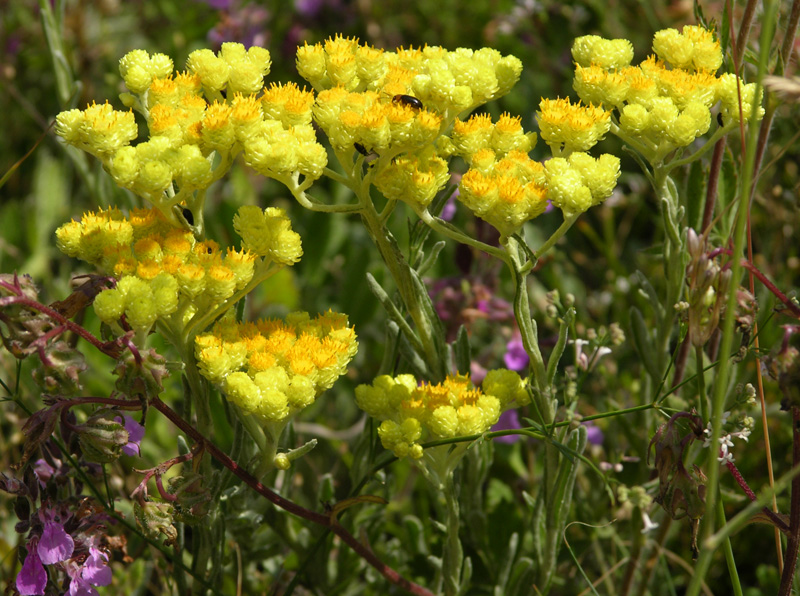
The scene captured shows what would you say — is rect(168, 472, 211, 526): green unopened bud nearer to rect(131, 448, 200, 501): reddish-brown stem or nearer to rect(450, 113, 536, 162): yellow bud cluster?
rect(131, 448, 200, 501): reddish-brown stem

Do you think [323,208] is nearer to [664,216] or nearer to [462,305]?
[664,216]

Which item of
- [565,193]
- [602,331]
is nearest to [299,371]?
[565,193]

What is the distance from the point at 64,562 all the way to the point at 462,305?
1.42 m

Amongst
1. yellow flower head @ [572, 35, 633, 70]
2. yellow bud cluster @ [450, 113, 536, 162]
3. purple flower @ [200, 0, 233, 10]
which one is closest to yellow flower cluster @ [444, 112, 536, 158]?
yellow bud cluster @ [450, 113, 536, 162]

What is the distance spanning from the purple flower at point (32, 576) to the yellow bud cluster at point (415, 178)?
872 millimetres

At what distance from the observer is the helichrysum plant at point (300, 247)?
1442 mm

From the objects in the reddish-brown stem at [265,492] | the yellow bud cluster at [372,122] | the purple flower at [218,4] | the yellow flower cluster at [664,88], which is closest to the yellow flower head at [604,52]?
the yellow flower cluster at [664,88]

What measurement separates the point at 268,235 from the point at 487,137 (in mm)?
451

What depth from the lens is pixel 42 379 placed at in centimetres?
138

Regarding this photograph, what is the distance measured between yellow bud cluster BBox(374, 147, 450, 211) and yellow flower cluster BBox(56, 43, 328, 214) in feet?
0.38

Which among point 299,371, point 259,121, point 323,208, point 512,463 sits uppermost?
point 259,121

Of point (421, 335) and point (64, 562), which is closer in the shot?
point (64, 562)

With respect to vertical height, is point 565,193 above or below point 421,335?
above

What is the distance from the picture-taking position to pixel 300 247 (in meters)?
1.53
